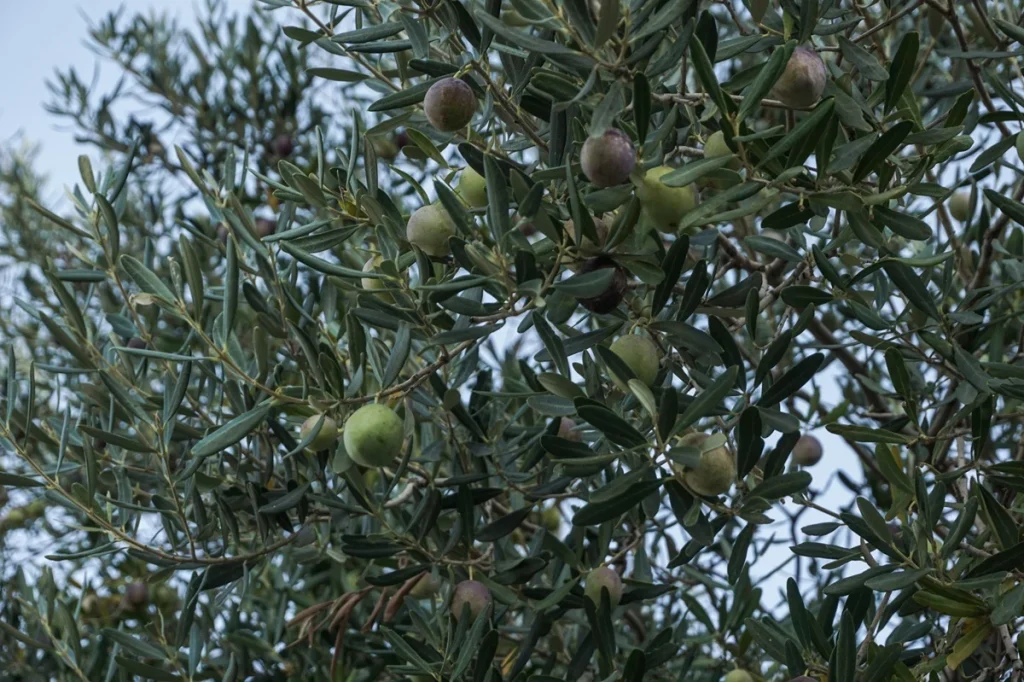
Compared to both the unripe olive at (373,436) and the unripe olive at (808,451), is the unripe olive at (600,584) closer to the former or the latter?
the unripe olive at (373,436)

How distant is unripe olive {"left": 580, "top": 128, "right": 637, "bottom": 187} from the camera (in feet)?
3.76

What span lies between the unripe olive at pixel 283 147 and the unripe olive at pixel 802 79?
224 cm

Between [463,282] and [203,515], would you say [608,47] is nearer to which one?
[463,282]

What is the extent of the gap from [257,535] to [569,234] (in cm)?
83

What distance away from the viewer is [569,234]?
1275mm

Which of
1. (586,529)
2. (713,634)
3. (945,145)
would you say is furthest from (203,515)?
(945,145)

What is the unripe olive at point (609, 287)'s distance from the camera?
1236 millimetres

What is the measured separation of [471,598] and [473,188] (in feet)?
2.28

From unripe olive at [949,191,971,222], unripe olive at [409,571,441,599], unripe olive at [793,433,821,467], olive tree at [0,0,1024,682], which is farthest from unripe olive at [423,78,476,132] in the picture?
unripe olive at [793,433,821,467]

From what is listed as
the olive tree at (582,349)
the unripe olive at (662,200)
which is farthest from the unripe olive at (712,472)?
the unripe olive at (662,200)

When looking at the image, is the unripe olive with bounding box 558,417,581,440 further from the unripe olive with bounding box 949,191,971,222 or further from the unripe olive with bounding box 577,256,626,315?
the unripe olive with bounding box 949,191,971,222

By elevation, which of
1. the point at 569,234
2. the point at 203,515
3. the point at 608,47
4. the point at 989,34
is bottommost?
the point at 203,515

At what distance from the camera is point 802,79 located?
122 centimetres

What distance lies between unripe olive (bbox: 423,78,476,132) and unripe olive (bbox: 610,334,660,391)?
14.4 inches
